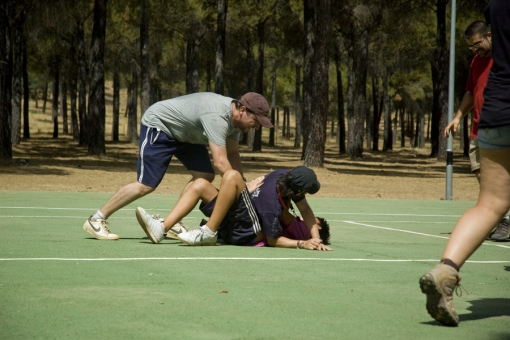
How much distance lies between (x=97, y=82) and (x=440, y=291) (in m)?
27.3

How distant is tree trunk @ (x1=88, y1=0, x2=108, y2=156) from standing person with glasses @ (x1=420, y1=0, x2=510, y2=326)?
26289 millimetres

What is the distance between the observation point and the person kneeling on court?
753 cm

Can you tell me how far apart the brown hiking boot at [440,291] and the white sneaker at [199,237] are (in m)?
3.59

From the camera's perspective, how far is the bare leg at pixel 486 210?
4.54m

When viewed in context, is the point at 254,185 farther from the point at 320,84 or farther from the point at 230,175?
the point at 320,84

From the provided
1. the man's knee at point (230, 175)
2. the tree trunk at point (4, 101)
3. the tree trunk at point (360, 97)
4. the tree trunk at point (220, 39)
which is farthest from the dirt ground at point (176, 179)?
the man's knee at point (230, 175)

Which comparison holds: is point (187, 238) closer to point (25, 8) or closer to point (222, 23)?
point (25, 8)

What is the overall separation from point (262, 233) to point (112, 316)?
3.62m

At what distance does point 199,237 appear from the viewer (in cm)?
777

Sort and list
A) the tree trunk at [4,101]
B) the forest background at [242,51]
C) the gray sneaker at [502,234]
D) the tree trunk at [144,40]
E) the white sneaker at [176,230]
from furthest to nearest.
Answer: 1. the tree trunk at [144,40]
2. the forest background at [242,51]
3. the tree trunk at [4,101]
4. the gray sneaker at [502,234]
5. the white sneaker at [176,230]

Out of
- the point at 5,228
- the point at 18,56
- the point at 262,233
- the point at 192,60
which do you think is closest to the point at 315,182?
the point at 262,233

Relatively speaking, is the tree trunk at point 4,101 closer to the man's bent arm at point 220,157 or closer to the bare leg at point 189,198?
the bare leg at point 189,198

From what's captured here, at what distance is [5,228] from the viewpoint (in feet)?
30.3

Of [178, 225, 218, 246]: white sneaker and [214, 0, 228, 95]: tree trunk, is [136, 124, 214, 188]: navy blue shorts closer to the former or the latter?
[178, 225, 218, 246]: white sneaker
